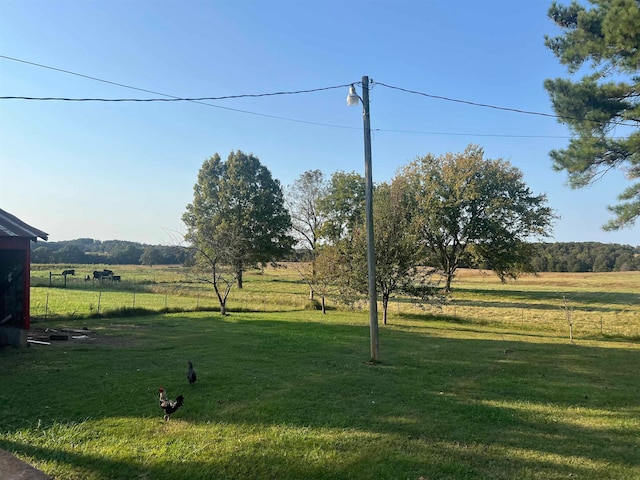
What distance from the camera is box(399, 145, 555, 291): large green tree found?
116 feet

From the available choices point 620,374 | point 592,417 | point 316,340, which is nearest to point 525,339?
point 620,374

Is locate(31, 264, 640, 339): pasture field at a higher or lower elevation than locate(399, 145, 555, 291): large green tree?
lower

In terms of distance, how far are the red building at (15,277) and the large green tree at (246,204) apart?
84.2 feet

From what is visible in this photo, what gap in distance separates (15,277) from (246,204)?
29302 mm

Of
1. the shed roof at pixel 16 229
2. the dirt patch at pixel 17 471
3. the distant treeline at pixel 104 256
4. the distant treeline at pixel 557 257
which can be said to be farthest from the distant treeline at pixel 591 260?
the dirt patch at pixel 17 471

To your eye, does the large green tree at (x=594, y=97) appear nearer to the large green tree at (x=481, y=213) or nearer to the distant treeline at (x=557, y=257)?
the large green tree at (x=481, y=213)

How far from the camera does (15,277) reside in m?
12.3

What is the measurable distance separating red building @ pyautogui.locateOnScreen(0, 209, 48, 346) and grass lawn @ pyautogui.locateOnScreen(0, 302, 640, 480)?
0.98 meters

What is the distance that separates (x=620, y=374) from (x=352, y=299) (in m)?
13.0

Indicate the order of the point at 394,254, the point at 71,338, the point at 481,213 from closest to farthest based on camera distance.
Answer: the point at 71,338 → the point at 394,254 → the point at 481,213

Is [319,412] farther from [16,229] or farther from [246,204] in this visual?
[246,204]

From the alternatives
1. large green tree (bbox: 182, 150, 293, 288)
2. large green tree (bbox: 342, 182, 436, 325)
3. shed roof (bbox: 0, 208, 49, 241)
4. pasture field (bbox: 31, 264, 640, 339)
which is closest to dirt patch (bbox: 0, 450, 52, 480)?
shed roof (bbox: 0, 208, 49, 241)

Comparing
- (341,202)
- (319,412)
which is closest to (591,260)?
(341,202)

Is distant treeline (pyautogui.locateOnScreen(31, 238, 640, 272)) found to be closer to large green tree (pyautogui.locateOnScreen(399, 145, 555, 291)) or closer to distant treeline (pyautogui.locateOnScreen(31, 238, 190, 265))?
distant treeline (pyautogui.locateOnScreen(31, 238, 190, 265))
